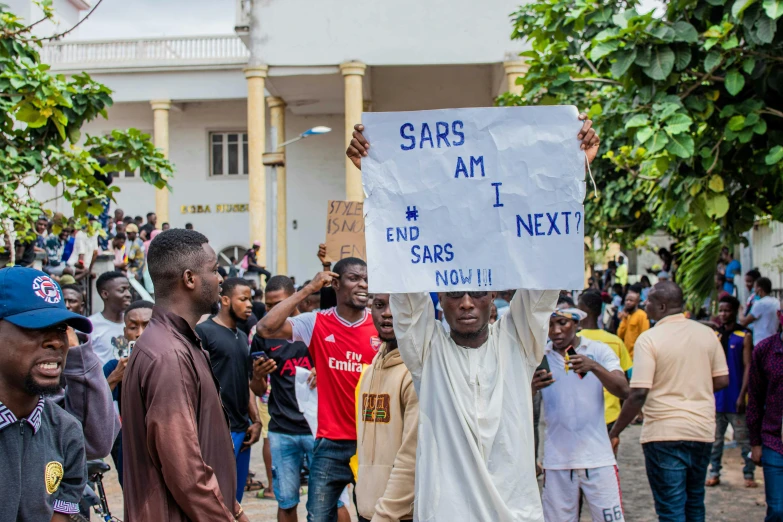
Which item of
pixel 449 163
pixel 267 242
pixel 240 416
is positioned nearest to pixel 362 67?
pixel 267 242

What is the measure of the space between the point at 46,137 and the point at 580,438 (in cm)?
465

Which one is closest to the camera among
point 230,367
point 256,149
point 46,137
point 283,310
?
point 283,310

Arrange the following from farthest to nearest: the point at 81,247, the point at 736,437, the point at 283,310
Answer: the point at 81,247, the point at 736,437, the point at 283,310

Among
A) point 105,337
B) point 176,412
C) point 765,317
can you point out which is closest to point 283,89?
point 765,317

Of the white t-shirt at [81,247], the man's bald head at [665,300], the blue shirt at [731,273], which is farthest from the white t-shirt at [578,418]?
the white t-shirt at [81,247]

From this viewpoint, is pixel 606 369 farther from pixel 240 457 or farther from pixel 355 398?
pixel 240 457

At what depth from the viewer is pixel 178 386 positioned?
310cm

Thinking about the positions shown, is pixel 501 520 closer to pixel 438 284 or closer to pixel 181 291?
pixel 438 284

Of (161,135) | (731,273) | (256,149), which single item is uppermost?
(161,135)

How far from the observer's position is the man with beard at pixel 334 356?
5613 millimetres

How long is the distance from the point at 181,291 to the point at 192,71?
28.3 metres

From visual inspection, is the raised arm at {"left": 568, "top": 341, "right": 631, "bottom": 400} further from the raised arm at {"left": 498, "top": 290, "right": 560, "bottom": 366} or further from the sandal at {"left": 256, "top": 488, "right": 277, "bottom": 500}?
the sandal at {"left": 256, "top": 488, "right": 277, "bottom": 500}

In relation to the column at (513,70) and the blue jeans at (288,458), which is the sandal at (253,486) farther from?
the column at (513,70)

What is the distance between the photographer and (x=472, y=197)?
3844 millimetres
